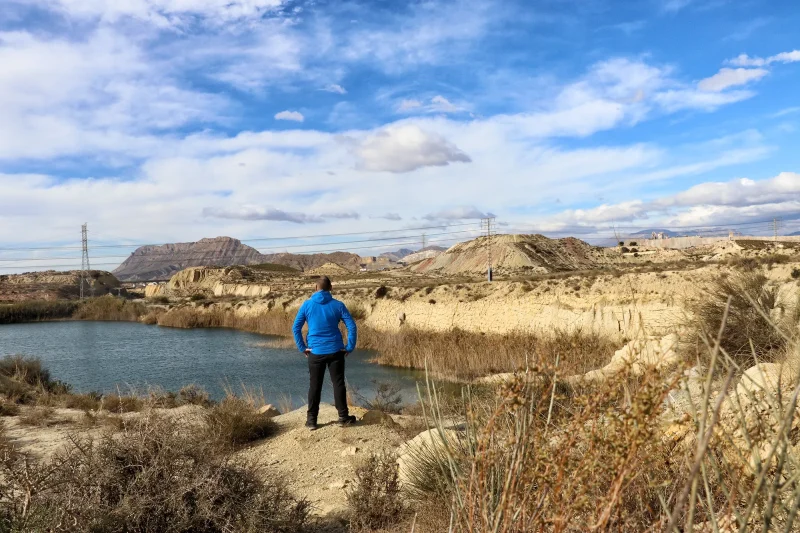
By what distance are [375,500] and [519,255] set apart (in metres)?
57.6

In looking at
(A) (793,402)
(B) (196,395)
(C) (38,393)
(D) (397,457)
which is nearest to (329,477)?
(D) (397,457)

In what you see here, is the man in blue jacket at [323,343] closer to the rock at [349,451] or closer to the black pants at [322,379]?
the black pants at [322,379]

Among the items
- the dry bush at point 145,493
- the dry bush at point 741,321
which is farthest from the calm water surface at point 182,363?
the dry bush at point 145,493

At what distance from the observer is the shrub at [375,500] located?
14.5ft

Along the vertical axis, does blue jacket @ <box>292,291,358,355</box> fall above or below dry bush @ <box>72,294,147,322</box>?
above

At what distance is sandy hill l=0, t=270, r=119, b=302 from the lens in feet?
228

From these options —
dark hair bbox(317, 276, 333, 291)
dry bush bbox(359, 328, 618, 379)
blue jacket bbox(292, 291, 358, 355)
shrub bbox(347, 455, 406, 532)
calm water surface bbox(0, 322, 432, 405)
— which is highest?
dark hair bbox(317, 276, 333, 291)

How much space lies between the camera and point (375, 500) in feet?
15.1

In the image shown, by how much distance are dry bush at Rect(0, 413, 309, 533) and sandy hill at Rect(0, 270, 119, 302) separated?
74356mm

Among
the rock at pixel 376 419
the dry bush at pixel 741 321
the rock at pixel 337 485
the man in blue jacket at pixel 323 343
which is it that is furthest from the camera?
the dry bush at pixel 741 321

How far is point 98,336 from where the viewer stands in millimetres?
37094

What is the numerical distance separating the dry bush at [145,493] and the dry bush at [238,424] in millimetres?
2837

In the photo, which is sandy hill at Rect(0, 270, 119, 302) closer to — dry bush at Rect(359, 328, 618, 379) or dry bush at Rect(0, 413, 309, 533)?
dry bush at Rect(359, 328, 618, 379)

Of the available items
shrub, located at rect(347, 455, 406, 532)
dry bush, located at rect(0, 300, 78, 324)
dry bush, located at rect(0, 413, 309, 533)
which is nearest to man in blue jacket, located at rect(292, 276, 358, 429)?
shrub, located at rect(347, 455, 406, 532)
